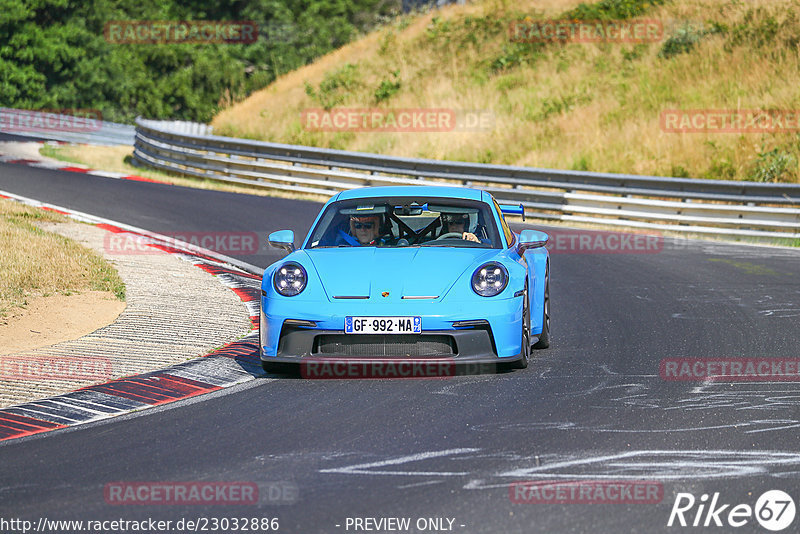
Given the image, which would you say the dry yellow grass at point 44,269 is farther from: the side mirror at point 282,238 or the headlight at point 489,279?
the headlight at point 489,279

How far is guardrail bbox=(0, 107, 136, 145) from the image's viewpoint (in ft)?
121

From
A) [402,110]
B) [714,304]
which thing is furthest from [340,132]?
[714,304]

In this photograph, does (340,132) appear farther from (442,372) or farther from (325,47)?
Answer: (442,372)

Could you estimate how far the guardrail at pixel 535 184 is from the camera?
1803 centimetres

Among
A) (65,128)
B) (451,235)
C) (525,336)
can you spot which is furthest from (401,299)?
(65,128)

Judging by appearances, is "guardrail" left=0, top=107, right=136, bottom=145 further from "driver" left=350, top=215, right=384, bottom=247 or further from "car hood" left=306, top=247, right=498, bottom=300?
"car hood" left=306, top=247, right=498, bottom=300

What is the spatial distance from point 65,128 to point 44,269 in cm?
2793

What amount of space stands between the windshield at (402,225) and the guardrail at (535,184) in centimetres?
1029

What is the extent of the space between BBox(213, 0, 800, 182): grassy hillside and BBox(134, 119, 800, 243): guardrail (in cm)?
293

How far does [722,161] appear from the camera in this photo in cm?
2208

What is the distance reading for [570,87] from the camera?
29.3m

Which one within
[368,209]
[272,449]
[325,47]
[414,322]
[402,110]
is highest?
[325,47]

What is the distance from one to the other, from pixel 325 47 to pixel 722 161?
28.9 m

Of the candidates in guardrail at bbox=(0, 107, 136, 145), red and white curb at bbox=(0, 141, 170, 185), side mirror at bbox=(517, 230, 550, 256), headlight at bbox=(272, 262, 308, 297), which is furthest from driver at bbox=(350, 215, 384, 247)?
guardrail at bbox=(0, 107, 136, 145)
